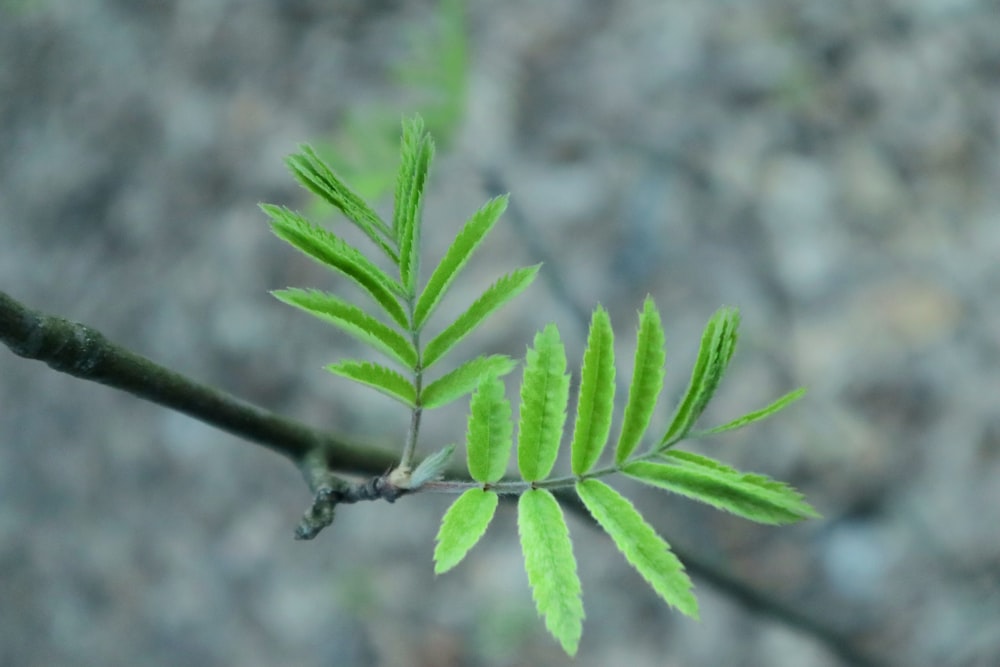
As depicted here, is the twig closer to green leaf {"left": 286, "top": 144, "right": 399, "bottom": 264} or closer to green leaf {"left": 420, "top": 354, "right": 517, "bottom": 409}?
green leaf {"left": 420, "top": 354, "right": 517, "bottom": 409}

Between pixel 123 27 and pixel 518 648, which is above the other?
pixel 123 27

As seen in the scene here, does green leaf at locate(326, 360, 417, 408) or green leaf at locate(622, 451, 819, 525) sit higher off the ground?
green leaf at locate(326, 360, 417, 408)

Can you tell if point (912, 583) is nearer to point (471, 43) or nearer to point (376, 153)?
point (376, 153)

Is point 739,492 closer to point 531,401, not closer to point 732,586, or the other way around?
point 531,401

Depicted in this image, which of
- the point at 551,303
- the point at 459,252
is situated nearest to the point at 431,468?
the point at 459,252

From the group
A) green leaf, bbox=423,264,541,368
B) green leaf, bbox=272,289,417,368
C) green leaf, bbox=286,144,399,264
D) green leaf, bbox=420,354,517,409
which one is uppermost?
green leaf, bbox=286,144,399,264

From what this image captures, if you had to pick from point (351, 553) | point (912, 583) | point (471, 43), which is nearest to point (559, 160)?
point (471, 43)

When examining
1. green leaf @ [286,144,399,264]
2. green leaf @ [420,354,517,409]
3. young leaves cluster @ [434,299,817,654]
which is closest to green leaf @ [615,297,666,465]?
young leaves cluster @ [434,299,817,654]

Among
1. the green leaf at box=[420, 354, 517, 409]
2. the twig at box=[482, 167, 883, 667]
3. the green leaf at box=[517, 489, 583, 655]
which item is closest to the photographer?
the green leaf at box=[517, 489, 583, 655]
